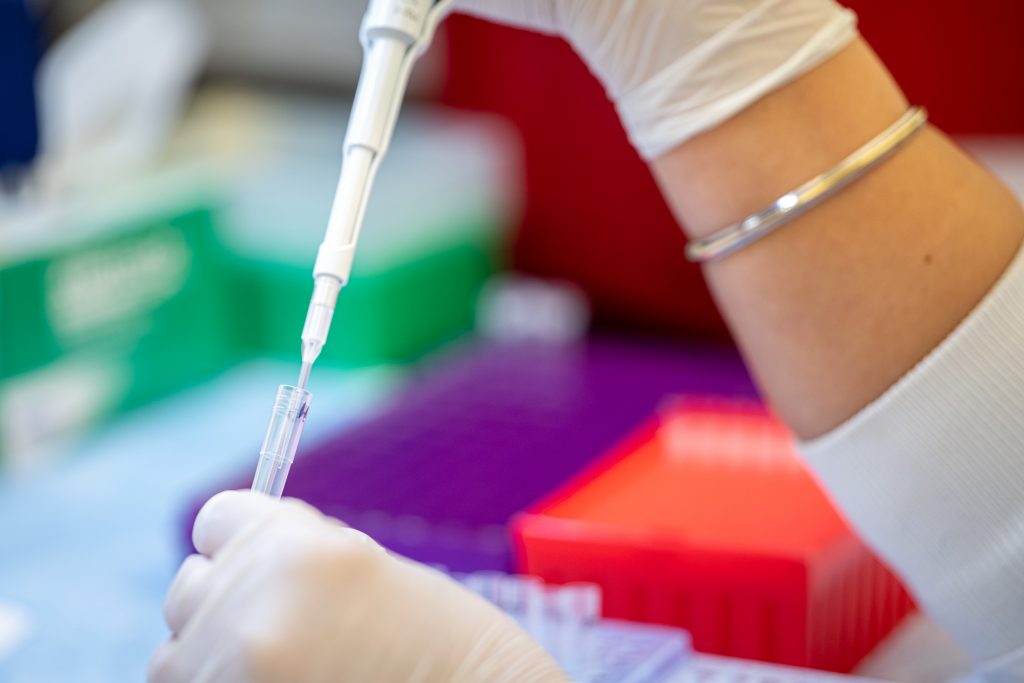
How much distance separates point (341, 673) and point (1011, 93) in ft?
A: 4.23

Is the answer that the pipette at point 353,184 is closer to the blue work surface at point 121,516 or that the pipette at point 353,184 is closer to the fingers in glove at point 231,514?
the fingers in glove at point 231,514

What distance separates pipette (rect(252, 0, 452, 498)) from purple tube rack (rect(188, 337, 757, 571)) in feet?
1.14

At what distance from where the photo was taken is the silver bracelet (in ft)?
2.47

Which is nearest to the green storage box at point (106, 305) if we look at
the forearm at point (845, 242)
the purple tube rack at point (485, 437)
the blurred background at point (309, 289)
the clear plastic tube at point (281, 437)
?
the blurred background at point (309, 289)

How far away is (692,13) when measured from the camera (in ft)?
2.45

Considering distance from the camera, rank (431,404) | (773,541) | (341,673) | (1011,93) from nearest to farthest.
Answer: (341,673), (773,541), (431,404), (1011,93)

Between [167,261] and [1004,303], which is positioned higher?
[1004,303]

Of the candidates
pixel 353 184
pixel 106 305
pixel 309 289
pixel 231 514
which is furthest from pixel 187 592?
pixel 309 289

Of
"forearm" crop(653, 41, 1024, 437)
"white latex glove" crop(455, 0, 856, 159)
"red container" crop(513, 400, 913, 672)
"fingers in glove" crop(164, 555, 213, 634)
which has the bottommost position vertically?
"red container" crop(513, 400, 913, 672)

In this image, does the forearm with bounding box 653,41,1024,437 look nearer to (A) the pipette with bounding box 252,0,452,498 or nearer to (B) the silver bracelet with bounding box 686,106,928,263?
(B) the silver bracelet with bounding box 686,106,928,263

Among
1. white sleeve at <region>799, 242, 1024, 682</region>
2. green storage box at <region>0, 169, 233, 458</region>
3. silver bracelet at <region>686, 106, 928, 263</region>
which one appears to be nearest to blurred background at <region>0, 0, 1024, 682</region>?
green storage box at <region>0, 169, 233, 458</region>

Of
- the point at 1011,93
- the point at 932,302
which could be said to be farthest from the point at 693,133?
the point at 1011,93

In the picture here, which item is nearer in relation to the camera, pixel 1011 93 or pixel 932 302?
pixel 932 302

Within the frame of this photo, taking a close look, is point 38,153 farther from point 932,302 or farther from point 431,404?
point 932,302
